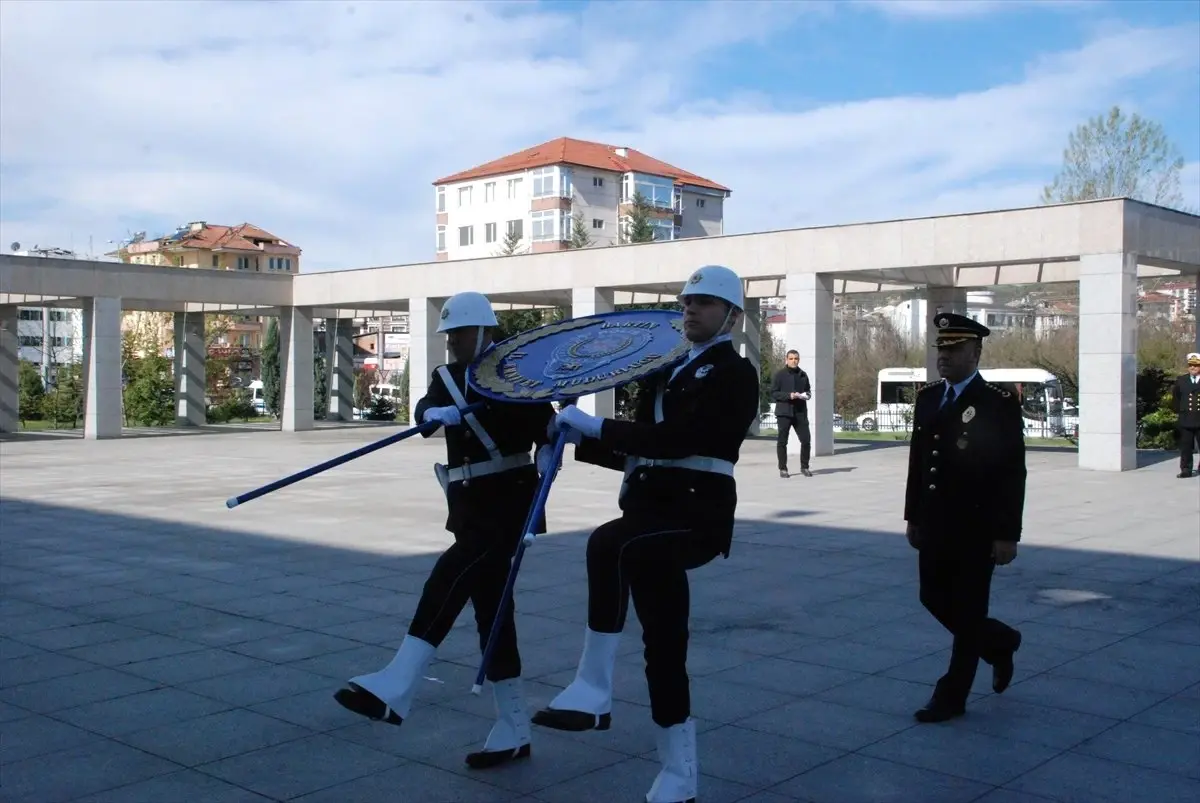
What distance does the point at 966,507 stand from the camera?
5.68m

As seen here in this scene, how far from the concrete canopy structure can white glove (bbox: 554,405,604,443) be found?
16.9 meters

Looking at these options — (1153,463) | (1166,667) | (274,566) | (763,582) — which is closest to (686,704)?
(1166,667)

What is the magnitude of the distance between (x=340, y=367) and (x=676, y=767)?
1469 inches

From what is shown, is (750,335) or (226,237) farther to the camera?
(226,237)

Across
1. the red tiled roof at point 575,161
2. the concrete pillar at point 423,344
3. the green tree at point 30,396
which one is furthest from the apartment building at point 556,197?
the concrete pillar at point 423,344

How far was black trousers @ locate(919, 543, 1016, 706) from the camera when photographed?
571cm

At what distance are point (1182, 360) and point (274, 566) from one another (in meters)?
28.5

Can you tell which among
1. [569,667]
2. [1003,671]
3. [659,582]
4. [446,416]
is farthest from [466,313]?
[1003,671]

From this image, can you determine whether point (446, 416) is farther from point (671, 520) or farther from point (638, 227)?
point (638, 227)

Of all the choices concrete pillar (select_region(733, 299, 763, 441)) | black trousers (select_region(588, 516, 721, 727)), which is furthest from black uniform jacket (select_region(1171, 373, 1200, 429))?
black trousers (select_region(588, 516, 721, 727))

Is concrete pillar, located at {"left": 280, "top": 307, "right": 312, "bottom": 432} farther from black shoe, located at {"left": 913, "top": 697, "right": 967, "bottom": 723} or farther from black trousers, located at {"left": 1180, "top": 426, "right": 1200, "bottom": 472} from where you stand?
black shoe, located at {"left": 913, "top": 697, "right": 967, "bottom": 723}

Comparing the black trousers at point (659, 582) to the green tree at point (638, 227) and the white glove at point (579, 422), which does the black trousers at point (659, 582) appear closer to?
the white glove at point (579, 422)

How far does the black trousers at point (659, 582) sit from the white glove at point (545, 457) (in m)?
0.36

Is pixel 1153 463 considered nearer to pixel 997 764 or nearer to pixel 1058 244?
pixel 1058 244
